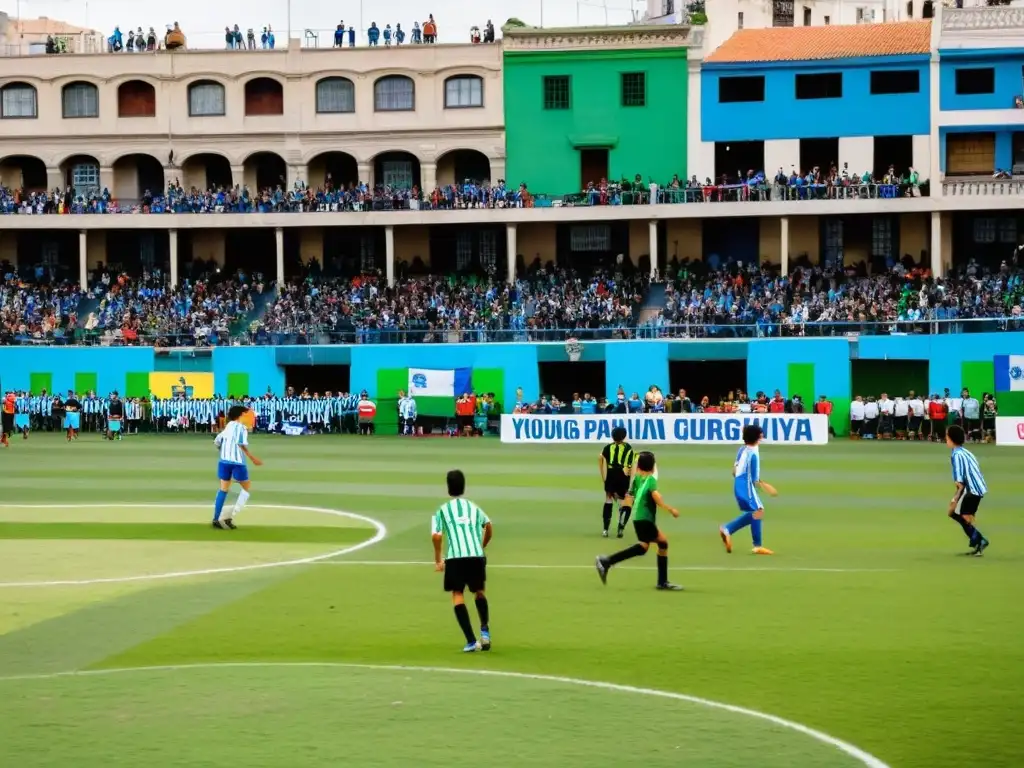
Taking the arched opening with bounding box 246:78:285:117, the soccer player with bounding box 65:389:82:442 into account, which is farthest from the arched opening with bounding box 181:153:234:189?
the soccer player with bounding box 65:389:82:442

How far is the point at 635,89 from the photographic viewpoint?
6681 cm

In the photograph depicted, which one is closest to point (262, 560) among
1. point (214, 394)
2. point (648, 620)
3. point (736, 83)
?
point (648, 620)

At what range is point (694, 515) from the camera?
30234mm

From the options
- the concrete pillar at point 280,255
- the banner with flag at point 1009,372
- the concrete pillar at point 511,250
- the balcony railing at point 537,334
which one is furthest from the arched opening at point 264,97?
the banner with flag at point 1009,372

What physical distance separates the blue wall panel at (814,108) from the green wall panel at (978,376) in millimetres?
14247

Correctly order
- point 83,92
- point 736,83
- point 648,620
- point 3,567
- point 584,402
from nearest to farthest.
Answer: point 648,620, point 3,567, point 584,402, point 736,83, point 83,92

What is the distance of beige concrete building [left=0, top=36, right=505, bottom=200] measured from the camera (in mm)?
69125

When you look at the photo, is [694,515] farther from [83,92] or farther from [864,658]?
[83,92]

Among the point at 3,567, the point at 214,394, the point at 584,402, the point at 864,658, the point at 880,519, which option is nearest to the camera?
the point at 864,658

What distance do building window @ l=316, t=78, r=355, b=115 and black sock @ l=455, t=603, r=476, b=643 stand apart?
55.6 meters

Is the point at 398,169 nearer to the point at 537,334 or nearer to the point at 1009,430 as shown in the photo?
the point at 537,334

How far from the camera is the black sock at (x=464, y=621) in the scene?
16578 mm

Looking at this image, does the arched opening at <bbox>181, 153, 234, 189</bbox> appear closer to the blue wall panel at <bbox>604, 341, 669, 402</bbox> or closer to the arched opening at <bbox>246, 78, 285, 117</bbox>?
the arched opening at <bbox>246, 78, 285, 117</bbox>

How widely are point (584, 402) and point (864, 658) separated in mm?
35704
